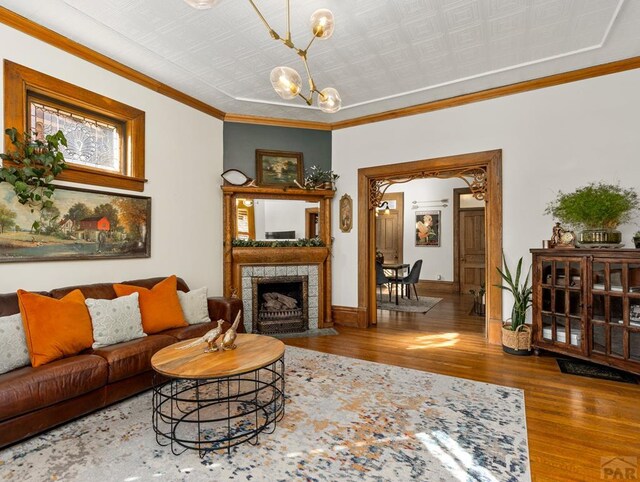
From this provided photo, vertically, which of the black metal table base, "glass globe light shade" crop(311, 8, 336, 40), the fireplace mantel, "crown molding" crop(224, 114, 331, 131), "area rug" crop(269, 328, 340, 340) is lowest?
"area rug" crop(269, 328, 340, 340)

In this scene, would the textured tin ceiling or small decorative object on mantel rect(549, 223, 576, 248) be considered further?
small decorative object on mantel rect(549, 223, 576, 248)

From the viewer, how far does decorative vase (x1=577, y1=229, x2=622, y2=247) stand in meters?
3.32

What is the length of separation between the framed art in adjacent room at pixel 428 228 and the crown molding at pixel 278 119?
425cm

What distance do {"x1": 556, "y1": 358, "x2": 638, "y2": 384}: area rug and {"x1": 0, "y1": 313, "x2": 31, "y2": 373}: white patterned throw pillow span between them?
4.60m

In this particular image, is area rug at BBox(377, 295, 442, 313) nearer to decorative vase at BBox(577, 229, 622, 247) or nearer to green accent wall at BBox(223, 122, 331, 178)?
green accent wall at BBox(223, 122, 331, 178)

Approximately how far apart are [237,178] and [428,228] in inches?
216

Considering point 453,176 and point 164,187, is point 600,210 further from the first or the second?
point 164,187

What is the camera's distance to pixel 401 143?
4934 mm

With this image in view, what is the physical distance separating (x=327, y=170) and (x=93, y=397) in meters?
4.10

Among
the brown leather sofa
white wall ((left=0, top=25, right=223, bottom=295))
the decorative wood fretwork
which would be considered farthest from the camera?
the decorative wood fretwork

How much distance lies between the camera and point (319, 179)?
5.21m

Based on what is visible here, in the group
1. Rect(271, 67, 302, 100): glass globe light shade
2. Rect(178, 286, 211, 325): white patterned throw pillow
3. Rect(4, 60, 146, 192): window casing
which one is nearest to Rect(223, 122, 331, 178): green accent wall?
Rect(4, 60, 146, 192): window casing

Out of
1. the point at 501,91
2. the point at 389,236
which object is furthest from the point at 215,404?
the point at 389,236

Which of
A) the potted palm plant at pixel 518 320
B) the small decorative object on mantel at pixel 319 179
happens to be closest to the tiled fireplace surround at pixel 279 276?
the small decorative object on mantel at pixel 319 179
